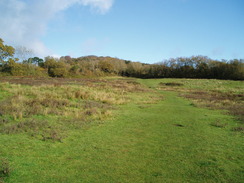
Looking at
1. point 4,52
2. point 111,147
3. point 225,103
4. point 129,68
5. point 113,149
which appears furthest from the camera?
point 129,68

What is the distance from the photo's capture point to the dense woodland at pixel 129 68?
183 ft

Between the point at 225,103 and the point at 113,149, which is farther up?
the point at 225,103

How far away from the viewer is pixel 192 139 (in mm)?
8383

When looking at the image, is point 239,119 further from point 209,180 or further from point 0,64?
point 0,64

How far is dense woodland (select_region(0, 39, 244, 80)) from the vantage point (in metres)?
55.7

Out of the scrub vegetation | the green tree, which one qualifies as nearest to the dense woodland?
the green tree

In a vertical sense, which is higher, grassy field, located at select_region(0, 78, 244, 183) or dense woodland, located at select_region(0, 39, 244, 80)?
dense woodland, located at select_region(0, 39, 244, 80)

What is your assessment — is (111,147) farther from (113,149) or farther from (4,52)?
(4,52)

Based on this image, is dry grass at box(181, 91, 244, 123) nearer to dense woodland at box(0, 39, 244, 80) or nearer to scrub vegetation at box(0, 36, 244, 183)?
scrub vegetation at box(0, 36, 244, 183)

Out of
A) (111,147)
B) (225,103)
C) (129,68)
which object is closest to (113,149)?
(111,147)

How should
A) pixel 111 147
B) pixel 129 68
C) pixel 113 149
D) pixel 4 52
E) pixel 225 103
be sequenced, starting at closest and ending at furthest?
1. pixel 113 149
2. pixel 111 147
3. pixel 225 103
4. pixel 4 52
5. pixel 129 68

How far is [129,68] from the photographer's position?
96.1 m

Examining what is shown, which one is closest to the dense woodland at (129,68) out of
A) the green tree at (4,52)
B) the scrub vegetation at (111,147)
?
the green tree at (4,52)

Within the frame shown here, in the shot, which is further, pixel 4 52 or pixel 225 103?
pixel 4 52
